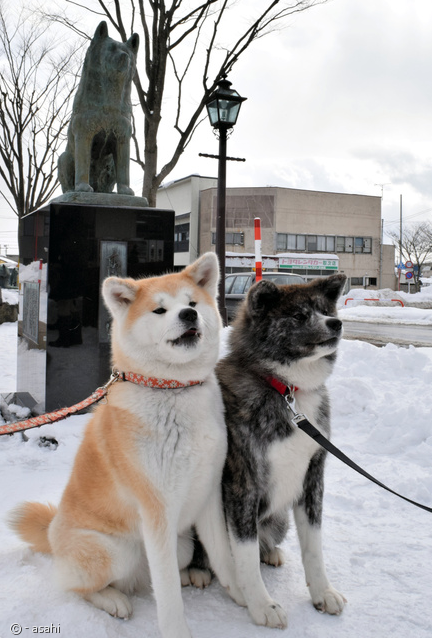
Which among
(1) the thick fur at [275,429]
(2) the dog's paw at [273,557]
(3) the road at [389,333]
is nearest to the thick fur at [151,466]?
(1) the thick fur at [275,429]

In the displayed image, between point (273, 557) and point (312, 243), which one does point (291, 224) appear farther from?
point (273, 557)

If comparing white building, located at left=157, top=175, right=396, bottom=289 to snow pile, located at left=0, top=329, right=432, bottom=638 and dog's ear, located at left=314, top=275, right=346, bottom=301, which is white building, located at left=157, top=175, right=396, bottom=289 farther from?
dog's ear, located at left=314, top=275, right=346, bottom=301

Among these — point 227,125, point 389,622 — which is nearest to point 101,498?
point 389,622

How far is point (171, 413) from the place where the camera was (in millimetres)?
1884

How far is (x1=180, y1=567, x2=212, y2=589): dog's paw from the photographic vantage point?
222 cm

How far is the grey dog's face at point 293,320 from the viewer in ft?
6.76

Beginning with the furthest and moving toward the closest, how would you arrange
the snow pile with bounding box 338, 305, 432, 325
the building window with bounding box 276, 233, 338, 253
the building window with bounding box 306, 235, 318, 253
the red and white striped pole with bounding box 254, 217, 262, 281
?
the building window with bounding box 306, 235, 318, 253 → the building window with bounding box 276, 233, 338, 253 → the snow pile with bounding box 338, 305, 432, 325 → the red and white striped pole with bounding box 254, 217, 262, 281

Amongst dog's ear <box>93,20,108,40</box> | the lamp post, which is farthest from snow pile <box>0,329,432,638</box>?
the lamp post

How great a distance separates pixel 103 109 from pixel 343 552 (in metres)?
4.52

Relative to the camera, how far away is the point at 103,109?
498cm

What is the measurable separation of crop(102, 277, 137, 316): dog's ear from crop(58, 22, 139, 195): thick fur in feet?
10.6

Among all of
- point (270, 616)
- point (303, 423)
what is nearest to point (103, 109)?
point (303, 423)

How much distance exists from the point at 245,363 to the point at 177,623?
1033 millimetres

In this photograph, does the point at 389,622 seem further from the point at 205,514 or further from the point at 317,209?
the point at 317,209
